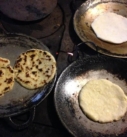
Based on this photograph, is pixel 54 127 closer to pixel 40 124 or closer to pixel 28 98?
pixel 40 124

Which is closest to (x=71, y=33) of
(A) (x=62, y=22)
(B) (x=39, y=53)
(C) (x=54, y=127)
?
(A) (x=62, y=22)

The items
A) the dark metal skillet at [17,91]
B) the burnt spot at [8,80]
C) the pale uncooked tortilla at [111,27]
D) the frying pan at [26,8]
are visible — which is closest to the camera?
the dark metal skillet at [17,91]

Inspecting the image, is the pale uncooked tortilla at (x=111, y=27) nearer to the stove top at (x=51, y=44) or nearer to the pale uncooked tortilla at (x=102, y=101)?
the stove top at (x=51, y=44)

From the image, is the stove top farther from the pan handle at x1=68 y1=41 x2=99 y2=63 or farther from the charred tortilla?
the charred tortilla

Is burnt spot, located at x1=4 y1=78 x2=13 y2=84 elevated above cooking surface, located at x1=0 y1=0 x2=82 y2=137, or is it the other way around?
burnt spot, located at x1=4 y1=78 x2=13 y2=84

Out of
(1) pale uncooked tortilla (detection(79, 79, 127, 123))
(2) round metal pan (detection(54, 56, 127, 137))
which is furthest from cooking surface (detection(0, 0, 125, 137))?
(1) pale uncooked tortilla (detection(79, 79, 127, 123))

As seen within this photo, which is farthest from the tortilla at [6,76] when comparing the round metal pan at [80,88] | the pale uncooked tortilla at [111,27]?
the pale uncooked tortilla at [111,27]
